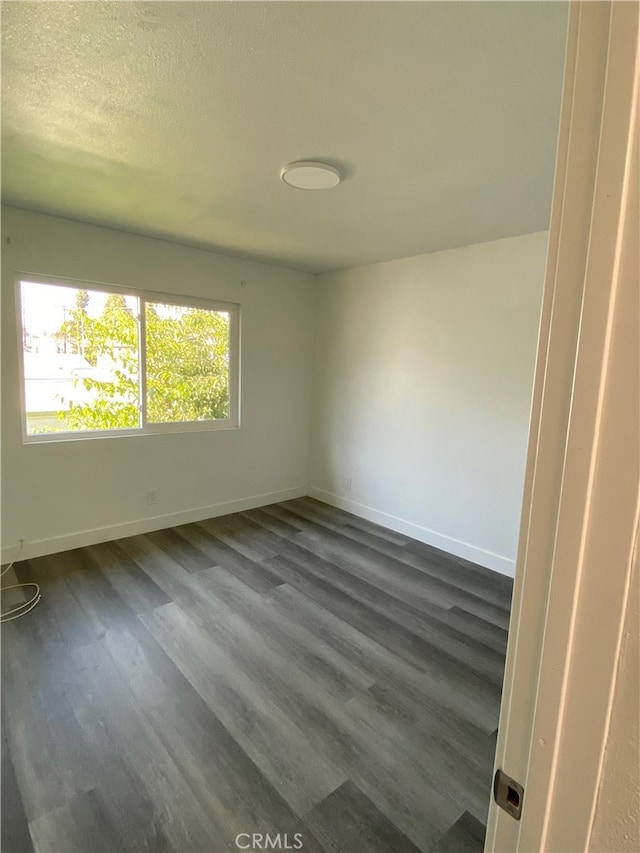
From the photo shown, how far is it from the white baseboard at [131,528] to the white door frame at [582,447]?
3496 mm

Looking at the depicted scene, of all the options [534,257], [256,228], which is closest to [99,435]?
[256,228]

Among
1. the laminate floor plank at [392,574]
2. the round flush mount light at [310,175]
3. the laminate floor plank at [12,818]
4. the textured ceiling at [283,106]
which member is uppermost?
the textured ceiling at [283,106]

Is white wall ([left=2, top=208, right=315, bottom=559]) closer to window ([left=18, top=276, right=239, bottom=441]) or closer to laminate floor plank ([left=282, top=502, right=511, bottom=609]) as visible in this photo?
window ([left=18, top=276, right=239, bottom=441])

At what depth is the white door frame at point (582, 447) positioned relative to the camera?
434 millimetres

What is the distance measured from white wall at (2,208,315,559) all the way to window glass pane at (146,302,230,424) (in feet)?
0.60

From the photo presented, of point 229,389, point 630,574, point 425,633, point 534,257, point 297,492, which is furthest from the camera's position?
point 297,492

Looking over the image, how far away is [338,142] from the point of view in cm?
178

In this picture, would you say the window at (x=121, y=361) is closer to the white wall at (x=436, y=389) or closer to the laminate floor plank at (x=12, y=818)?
the white wall at (x=436, y=389)

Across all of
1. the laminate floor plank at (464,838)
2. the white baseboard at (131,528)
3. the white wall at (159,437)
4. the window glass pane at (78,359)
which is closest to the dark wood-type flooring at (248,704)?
the laminate floor plank at (464,838)

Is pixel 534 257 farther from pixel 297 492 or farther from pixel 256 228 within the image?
pixel 297 492

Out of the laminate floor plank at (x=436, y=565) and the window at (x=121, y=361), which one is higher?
the window at (x=121, y=361)

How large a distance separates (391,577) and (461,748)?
1379 millimetres

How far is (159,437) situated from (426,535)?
247cm

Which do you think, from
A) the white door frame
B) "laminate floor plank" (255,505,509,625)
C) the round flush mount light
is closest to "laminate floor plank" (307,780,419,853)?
the white door frame
